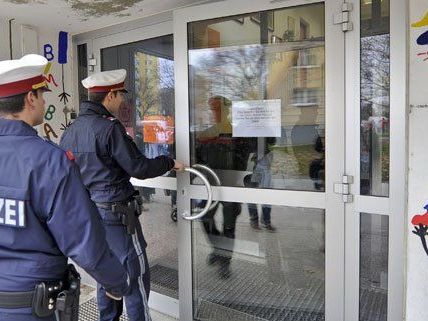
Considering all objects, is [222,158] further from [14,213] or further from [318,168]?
[14,213]

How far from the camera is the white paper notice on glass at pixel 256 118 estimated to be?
2471 mm

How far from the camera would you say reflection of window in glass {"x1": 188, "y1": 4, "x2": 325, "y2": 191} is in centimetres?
234

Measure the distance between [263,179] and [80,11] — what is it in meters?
1.75

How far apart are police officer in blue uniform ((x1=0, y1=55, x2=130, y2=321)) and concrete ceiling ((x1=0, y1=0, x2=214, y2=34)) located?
134 centimetres

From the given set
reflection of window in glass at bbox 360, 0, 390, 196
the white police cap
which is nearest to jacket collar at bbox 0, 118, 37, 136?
the white police cap

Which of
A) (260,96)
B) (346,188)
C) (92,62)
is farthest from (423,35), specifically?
(92,62)

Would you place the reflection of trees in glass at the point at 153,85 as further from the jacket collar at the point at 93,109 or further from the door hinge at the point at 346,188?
the door hinge at the point at 346,188

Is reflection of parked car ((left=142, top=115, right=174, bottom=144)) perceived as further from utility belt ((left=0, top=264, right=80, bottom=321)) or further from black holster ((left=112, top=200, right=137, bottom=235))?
utility belt ((left=0, top=264, right=80, bottom=321))

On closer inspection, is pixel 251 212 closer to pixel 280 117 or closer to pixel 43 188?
pixel 280 117

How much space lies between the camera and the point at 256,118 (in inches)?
99.4

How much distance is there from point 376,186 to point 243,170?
808mm

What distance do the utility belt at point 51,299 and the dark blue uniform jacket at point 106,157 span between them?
0.91 m

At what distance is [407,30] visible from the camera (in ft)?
6.06

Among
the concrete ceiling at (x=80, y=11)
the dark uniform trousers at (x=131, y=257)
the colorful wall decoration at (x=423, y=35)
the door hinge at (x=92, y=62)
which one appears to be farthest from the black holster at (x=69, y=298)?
the door hinge at (x=92, y=62)
